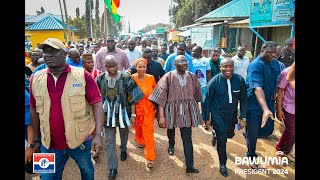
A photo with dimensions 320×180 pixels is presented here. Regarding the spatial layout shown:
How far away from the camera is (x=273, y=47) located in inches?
127

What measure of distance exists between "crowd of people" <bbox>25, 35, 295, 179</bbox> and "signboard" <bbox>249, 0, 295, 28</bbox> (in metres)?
3.02

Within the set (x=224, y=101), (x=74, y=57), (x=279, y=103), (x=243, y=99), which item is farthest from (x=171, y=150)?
(x=74, y=57)

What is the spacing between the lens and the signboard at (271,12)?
5781mm

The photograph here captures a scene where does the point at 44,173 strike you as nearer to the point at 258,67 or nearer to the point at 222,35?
the point at 258,67

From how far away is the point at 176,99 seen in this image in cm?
337

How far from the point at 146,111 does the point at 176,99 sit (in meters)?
0.56

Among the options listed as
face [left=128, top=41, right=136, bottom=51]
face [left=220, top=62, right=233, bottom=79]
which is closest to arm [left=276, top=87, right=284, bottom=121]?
face [left=220, top=62, right=233, bottom=79]

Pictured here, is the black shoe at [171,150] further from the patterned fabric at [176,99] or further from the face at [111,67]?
the face at [111,67]

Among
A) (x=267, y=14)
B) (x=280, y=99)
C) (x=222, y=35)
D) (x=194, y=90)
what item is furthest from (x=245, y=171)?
(x=222, y=35)

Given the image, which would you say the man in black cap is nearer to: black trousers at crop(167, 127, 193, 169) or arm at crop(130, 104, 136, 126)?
black trousers at crop(167, 127, 193, 169)

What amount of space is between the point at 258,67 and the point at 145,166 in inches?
87.4

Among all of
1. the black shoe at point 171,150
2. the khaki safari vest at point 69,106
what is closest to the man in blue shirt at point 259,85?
the black shoe at point 171,150
